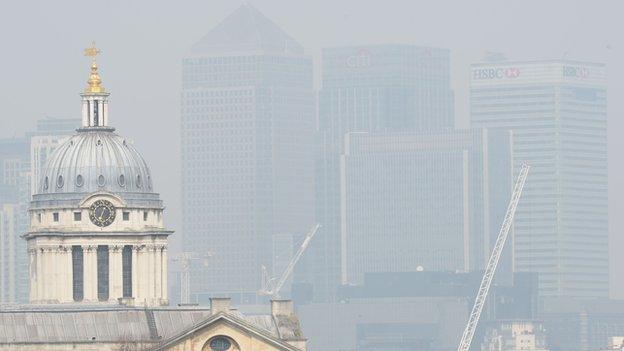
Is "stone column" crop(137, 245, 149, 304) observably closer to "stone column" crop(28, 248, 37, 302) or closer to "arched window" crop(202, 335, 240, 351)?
A: "stone column" crop(28, 248, 37, 302)

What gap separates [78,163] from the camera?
17250cm

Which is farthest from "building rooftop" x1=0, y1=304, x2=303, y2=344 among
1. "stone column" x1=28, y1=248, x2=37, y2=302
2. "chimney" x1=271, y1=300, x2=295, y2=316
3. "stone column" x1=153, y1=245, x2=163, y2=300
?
"stone column" x1=28, y1=248, x2=37, y2=302

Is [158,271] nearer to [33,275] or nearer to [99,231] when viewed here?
[99,231]

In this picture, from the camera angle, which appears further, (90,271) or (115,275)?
(90,271)

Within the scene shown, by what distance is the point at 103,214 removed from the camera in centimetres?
16950

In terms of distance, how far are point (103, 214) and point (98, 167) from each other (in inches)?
119


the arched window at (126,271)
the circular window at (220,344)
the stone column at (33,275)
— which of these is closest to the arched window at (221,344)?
the circular window at (220,344)

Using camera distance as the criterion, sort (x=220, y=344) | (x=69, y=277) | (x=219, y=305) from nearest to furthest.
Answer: (x=220, y=344) < (x=219, y=305) < (x=69, y=277)

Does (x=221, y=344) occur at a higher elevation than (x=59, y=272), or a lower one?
lower

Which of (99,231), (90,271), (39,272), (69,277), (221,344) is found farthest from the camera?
(39,272)

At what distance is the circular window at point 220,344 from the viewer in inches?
5704

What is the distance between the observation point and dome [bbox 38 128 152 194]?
563 ft

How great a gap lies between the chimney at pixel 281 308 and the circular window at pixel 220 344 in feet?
30.7

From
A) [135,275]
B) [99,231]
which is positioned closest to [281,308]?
[135,275]
